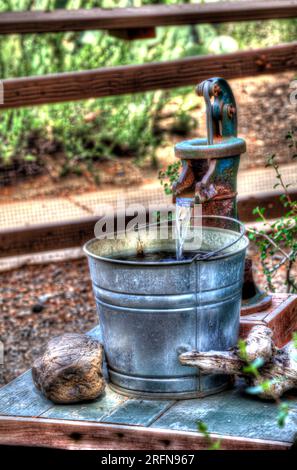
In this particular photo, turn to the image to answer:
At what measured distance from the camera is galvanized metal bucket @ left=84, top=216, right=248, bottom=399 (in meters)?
2.48

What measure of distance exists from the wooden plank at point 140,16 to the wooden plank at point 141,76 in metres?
0.31

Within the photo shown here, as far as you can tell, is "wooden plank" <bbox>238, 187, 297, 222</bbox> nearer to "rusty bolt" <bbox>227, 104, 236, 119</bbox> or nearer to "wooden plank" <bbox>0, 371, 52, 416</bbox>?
"rusty bolt" <bbox>227, 104, 236, 119</bbox>

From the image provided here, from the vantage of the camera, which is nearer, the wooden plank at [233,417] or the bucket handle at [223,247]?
the wooden plank at [233,417]

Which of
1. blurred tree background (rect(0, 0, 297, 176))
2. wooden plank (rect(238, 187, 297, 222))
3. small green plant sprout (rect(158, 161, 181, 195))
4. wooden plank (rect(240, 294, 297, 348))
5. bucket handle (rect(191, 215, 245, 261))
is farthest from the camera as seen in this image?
blurred tree background (rect(0, 0, 297, 176))

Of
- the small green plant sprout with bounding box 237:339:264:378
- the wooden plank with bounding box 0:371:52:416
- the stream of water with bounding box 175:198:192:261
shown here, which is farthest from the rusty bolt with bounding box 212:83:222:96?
the wooden plank with bounding box 0:371:52:416

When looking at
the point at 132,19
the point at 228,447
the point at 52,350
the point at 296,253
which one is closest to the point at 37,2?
the point at 132,19

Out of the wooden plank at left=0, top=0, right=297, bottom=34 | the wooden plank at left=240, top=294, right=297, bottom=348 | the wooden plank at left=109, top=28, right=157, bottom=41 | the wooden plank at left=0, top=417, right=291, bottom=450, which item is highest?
the wooden plank at left=0, top=0, right=297, bottom=34

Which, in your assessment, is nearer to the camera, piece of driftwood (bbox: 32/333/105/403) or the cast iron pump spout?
piece of driftwood (bbox: 32/333/105/403)

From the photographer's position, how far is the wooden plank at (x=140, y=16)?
4621 mm

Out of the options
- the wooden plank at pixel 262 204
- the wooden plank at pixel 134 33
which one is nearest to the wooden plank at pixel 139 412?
the wooden plank at pixel 262 204

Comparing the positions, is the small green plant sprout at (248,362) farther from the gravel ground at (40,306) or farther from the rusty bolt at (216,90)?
the gravel ground at (40,306)

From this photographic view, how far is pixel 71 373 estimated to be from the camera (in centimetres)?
255

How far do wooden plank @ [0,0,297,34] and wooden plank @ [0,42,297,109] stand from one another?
1.01 ft

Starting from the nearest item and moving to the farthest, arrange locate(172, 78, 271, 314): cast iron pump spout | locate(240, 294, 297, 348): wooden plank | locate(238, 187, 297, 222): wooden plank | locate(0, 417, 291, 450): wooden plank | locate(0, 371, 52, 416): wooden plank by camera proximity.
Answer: locate(0, 417, 291, 450): wooden plank < locate(0, 371, 52, 416): wooden plank < locate(172, 78, 271, 314): cast iron pump spout < locate(240, 294, 297, 348): wooden plank < locate(238, 187, 297, 222): wooden plank
